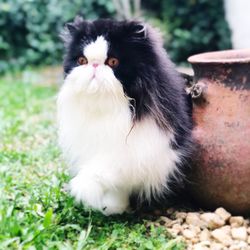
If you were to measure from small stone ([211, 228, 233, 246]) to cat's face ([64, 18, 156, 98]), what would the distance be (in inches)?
28.4

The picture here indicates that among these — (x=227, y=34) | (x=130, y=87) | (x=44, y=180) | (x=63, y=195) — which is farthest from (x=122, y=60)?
(x=227, y=34)

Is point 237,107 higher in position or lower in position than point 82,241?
higher

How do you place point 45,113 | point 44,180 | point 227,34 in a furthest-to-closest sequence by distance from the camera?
point 227,34, point 45,113, point 44,180

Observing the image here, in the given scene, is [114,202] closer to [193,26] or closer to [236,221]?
[236,221]

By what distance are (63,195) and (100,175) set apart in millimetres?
430

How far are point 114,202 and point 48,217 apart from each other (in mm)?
300

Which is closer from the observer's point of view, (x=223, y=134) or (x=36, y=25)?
(x=223, y=134)

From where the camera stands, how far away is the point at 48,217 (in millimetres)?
2047

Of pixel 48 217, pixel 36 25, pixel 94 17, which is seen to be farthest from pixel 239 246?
pixel 36 25

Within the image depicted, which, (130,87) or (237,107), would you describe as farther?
(237,107)

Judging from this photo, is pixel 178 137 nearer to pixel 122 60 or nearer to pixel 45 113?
pixel 122 60

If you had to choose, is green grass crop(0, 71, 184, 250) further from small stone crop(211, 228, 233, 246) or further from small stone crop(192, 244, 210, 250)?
small stone crop(211, 228, 233, 246)

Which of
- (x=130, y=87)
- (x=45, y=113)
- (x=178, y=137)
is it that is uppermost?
(x=130, y=87)

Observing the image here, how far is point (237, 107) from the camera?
218cm
